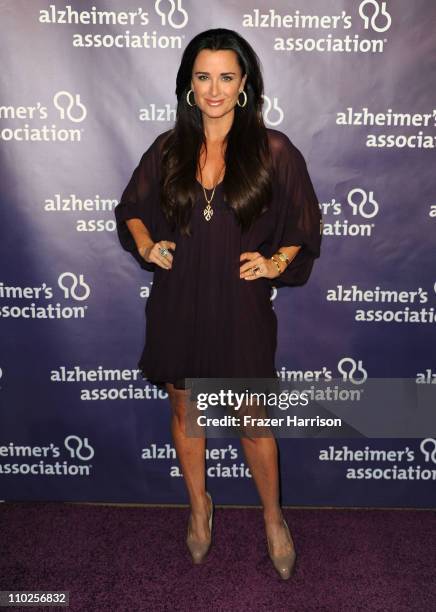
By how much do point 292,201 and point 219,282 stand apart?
1.29ft

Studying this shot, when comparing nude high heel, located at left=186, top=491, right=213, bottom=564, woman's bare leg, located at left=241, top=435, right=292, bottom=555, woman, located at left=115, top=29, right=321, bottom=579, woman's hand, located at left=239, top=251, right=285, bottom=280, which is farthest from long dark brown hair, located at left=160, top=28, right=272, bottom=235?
nude high heel, located at left=186, top=491, right=213, bottom=564

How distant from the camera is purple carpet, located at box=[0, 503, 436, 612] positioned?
2281 millimetres

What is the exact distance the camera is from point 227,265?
85.0 inches

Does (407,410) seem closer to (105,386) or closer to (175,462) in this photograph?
(175,462)

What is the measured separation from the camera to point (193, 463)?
8.20ft

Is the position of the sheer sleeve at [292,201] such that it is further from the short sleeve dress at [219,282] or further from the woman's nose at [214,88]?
the woman's nose at [214,88]

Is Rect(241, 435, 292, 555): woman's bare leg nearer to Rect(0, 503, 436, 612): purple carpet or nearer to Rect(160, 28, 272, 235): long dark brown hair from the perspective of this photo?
Rect(0, 503, 436, 612): purple carpet

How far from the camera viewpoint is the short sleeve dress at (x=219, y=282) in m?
2.16

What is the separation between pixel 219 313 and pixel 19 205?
3.44 ft

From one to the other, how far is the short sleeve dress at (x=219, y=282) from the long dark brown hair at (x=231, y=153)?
0.04 metres

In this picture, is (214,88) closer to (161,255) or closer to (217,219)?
(217,219)

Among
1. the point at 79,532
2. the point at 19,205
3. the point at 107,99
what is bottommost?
the point at 79,532

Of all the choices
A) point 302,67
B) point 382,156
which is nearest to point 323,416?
point 382,156

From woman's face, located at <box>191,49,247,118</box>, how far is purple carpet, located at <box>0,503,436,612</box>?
1742 millimetres
